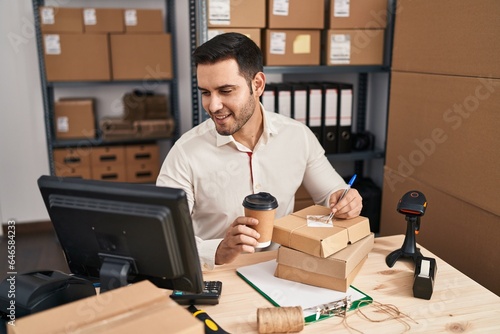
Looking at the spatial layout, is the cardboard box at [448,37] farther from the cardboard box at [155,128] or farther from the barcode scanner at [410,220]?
the cardboard box at [155,128]

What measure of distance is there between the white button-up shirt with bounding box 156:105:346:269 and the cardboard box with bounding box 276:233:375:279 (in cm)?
47

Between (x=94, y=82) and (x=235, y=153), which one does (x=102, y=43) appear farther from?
(x=235, y=153)

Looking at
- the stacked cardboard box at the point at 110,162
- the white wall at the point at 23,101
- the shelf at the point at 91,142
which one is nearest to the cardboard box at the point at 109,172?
the stacked cardboard box at the point at 110,162

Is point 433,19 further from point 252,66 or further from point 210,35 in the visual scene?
point 210,35

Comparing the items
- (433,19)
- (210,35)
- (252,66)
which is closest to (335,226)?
(252,66)

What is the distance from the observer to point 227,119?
158 centimetres

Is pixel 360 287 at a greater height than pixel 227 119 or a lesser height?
lesser

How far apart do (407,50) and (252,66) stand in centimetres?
87

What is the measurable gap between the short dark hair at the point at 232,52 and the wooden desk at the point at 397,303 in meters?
0.64

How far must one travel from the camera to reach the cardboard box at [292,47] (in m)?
2.50

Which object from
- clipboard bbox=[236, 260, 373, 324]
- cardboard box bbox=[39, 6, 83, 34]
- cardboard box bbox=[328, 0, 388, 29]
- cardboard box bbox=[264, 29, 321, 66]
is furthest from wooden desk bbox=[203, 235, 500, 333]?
cardboard box bbox=[39, 6, 83, 34]

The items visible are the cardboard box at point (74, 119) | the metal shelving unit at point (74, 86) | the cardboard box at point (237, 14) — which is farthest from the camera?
the cardboard box at point (74, 119)

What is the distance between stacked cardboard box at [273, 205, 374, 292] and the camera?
1.20m

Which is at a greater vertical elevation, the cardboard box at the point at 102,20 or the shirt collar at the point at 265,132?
the cardboard box at the point at 102,20
